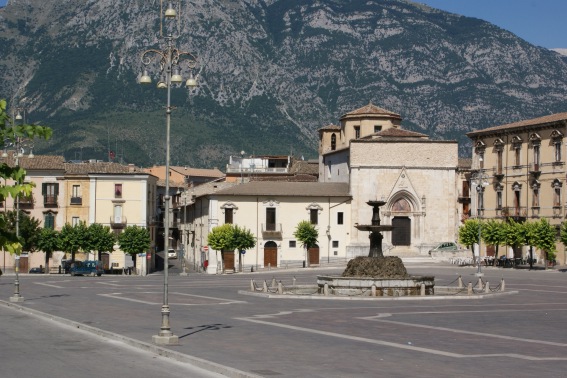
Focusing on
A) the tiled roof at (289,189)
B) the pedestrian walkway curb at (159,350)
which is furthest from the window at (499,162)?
the pedestrian walkway curb at (159,350)

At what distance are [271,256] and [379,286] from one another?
51.6 metres

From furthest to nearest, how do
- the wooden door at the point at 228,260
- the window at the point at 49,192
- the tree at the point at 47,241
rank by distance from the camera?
the window at the point at 49,192
the wooden door at the point at 228,260
the tree at the point at 47,241

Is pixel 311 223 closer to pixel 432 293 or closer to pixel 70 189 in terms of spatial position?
pixel 70 189

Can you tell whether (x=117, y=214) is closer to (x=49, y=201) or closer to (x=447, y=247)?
(x=49, y=201)

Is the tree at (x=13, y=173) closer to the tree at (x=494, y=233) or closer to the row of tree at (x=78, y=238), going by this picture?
the tree at (x=494, y=233)

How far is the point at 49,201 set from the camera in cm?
10206

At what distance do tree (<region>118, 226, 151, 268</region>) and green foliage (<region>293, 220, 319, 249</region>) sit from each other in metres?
13.7

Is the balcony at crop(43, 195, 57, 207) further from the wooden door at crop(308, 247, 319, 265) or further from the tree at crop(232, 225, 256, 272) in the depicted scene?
the wooden door at crop(308, 247, 319, 265)

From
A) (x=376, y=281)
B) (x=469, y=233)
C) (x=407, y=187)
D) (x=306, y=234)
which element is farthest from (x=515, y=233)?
(x=376, y=281)

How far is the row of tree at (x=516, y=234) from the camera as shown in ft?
271

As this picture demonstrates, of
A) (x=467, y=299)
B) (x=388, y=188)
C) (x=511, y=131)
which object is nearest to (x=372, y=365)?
(x=467, y=299)

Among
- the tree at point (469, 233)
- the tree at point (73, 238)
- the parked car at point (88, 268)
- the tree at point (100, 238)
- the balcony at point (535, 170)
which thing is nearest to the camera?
the parked car at point (88, 268)

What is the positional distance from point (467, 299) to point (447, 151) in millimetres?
58582

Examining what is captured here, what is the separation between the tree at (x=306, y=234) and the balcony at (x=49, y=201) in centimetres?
2264
